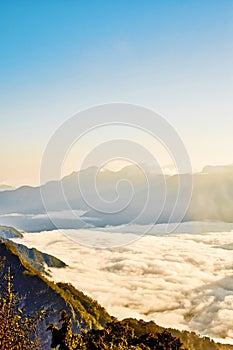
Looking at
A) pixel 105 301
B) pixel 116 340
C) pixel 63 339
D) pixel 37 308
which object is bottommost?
pixel 105 301

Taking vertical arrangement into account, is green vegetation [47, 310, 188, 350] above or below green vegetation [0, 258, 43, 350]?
below

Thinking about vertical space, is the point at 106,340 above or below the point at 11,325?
below

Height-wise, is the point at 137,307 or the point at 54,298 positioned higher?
the point at 54,298

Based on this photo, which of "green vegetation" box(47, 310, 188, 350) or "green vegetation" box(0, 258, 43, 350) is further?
"green vegetation" box(47, 310, 188, 350)

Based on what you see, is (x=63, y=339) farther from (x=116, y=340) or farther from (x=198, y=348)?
(x=198, y=348)

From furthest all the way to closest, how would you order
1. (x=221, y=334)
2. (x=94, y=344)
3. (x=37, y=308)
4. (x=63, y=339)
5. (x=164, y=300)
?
(x=164, y=300)
(x=221, y=334)
(x=37, y=308)
(x=94, y=344)
(x=63, y=339)

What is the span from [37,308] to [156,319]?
72.1 m

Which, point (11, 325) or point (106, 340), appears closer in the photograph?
point (11, 325)

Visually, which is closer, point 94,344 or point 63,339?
point 63,339

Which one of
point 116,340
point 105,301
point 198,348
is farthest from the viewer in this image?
point 105,301

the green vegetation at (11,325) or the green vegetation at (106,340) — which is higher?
the green vegetation at (11,325)

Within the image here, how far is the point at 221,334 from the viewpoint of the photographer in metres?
156

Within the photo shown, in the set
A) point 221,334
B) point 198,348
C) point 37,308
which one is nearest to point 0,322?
point 37,308

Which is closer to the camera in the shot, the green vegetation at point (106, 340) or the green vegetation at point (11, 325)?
the green vegetation at point (11, 325)
